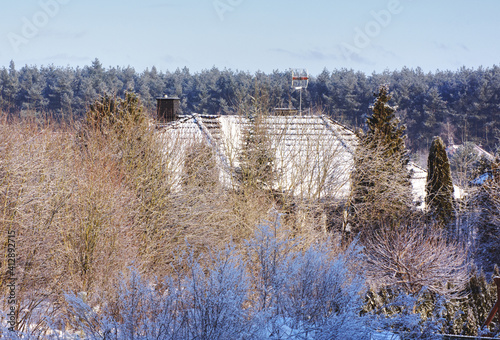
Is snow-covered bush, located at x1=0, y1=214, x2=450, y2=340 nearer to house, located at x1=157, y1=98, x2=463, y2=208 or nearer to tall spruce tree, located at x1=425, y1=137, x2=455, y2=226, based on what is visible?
house, located at x1=157, y1=98, x2=463, y2=208

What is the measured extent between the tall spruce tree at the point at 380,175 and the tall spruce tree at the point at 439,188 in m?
0.91

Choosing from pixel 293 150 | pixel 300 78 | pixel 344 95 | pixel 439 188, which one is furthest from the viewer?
pixel 344 95

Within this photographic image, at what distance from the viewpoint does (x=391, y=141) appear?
71.5 ft

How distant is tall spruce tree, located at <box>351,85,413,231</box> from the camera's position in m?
20.3

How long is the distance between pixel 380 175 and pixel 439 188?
239 centimetres

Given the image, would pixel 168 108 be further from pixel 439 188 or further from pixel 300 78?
pixel 439 188

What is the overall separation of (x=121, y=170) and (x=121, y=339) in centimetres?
1000

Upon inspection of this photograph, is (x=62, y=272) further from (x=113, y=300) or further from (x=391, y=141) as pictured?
(x=391, y=141)

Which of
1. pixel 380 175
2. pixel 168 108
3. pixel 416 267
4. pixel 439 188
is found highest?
pixel 168 108

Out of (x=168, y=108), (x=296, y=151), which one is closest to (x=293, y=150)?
(x=296, y=151)

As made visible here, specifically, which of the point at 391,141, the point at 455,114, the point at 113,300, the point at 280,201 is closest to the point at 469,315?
the point at 113,300

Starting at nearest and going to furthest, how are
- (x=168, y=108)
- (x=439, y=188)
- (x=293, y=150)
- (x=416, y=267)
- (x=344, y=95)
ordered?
1. (x=416, y=267)
2. (x=439, y=188)
3. (x=293, y=150)
4. (x=168, y=108)
5. (x=344, y=95)

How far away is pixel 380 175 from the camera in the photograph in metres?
20.3

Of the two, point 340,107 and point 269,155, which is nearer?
point 269,155
